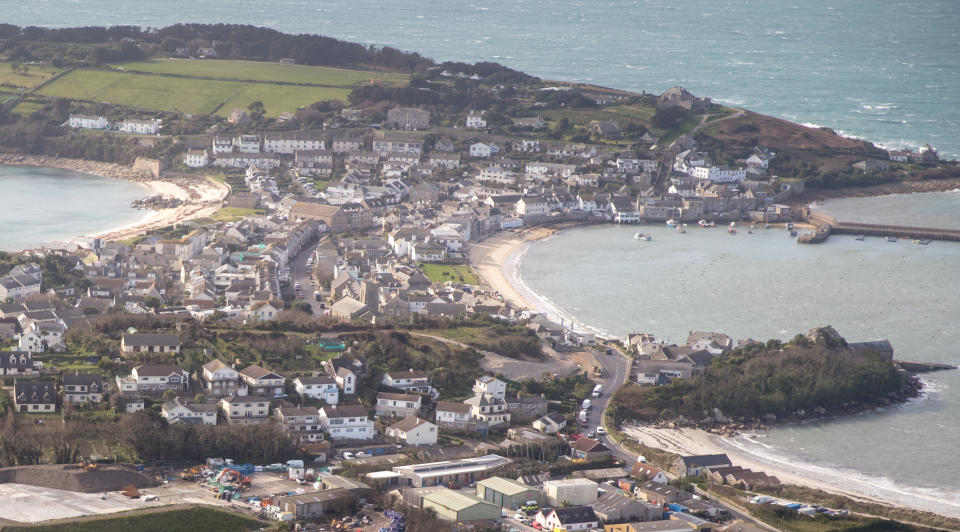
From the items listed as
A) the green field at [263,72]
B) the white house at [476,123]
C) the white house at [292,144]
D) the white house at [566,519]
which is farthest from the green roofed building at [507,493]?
the green field at [263,72]

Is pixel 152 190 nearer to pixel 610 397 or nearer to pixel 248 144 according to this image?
pixel 248 144

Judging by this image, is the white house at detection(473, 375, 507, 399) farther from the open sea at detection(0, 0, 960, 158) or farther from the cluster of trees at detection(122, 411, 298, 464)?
the open sea at detection(0, 0, 960, 158)

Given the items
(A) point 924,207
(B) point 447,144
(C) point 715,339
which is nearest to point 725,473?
(C) point 715,339

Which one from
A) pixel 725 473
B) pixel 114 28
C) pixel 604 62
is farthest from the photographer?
pixel 604 62

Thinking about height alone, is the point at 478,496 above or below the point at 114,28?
below

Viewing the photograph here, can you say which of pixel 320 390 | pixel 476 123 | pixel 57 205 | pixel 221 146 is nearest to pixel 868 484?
pixel 320 390

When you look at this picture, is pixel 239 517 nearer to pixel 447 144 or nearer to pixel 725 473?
pixel 725 473

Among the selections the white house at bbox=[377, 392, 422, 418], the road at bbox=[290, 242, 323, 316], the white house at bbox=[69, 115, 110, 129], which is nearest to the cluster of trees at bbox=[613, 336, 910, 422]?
the white house at bbox=[377, 392, 422, 418]
